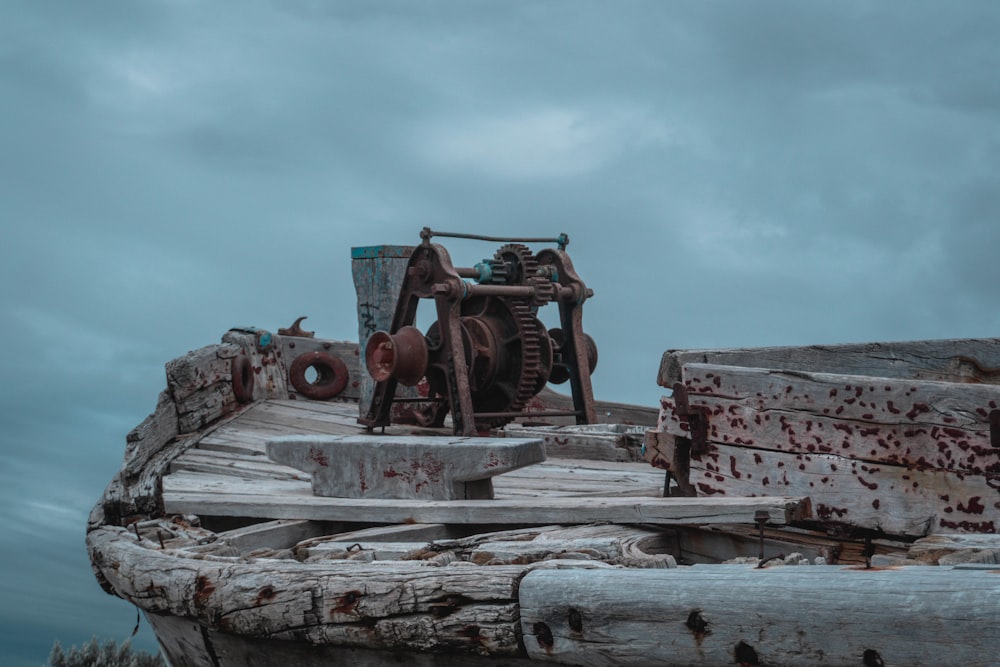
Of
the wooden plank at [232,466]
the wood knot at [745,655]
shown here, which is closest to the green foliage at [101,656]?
the wooden plank at [232,466]

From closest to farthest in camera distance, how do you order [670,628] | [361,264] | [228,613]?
[670,628], [228,613], [361,264]

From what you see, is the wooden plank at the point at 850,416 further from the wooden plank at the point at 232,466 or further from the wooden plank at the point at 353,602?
the wooden plank at the point at 232,466

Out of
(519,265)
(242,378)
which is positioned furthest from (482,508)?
(242,378)

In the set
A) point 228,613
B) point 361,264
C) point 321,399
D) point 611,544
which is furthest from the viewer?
point 321,399

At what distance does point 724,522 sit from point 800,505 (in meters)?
0.27

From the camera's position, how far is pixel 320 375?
31.9 feet

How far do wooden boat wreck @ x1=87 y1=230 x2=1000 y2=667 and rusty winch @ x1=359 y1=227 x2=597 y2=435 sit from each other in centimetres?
2

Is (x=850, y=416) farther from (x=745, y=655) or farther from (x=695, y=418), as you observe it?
(x=745, y=655)

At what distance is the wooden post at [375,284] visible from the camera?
27.2ft

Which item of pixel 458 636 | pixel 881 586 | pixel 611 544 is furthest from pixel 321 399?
pixel 881 586

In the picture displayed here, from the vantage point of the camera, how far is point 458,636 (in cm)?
283

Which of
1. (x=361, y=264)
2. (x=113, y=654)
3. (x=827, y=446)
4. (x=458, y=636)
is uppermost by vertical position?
(x=361, y=264)

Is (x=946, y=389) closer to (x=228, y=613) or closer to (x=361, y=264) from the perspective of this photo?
(x=228, y=613)

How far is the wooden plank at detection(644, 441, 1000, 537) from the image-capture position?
12.1 ft
